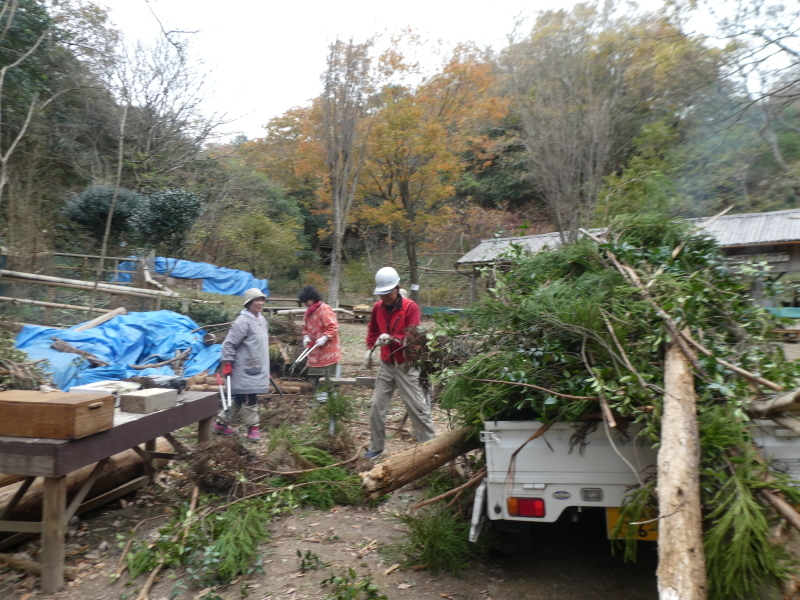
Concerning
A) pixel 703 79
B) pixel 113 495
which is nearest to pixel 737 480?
pixel 113 495

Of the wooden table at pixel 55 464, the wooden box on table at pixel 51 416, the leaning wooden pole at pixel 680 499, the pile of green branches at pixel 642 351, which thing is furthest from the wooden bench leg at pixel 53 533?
the leaning wooden pole at pixel 680 499

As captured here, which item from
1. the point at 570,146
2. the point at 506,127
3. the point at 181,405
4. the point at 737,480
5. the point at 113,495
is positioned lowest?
the point at 113,495

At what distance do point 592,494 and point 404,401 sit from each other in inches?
99.2

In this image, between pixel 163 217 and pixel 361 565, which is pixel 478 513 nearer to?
pixel 361 565

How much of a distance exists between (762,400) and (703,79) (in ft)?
31.2

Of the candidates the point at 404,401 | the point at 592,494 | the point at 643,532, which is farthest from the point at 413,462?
the point at 404,401

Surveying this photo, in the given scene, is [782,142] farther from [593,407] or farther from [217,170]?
[217,170]

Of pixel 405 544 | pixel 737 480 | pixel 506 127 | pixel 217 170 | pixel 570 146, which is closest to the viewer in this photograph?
pixel 737 480

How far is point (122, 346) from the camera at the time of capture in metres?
8.38

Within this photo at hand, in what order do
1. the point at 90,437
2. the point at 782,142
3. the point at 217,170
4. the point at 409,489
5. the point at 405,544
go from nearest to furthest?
the point at 90,437, the point at 405,544, the point at 409,489, the point at 782,142, the point at 217,170

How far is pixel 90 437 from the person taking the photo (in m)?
3.41

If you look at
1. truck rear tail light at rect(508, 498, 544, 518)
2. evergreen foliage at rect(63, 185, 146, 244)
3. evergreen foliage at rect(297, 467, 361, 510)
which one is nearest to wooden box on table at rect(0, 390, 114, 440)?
evergreen foliage at rect(297, 467, 361, 510)

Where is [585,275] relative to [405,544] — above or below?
above

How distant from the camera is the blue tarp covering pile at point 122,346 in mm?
7621
